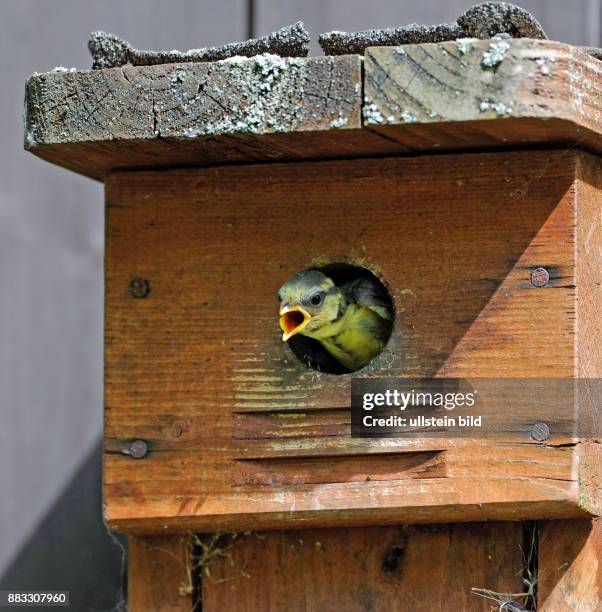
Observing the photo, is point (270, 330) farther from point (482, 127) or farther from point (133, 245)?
point (482, 127)

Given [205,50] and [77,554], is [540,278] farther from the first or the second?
[77,554]

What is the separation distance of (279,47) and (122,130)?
0.87 ft

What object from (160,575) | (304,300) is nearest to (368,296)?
(304,300)

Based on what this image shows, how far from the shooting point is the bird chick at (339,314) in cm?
221

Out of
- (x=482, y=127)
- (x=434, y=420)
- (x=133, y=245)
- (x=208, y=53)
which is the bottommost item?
(x=434, y=420)

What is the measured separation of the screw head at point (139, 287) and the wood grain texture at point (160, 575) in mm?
434

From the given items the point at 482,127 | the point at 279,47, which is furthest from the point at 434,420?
the point at 279,47

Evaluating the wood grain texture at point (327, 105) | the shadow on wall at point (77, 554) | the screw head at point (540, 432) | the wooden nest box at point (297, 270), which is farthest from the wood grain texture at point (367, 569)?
the wood grain texture at point (327, 105)

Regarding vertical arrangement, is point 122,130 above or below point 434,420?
above

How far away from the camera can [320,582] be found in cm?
232

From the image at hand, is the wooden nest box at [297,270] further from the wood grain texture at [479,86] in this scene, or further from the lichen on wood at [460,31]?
the lichen on wood at [460,31]

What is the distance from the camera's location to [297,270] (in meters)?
2.21

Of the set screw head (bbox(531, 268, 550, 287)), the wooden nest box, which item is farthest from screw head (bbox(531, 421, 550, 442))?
screw head (bbox(531, 268, 550, 287))

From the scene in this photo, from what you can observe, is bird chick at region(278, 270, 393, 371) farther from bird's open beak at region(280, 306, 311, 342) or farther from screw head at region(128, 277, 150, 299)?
screw head at region(128, 277, 150, 299)
